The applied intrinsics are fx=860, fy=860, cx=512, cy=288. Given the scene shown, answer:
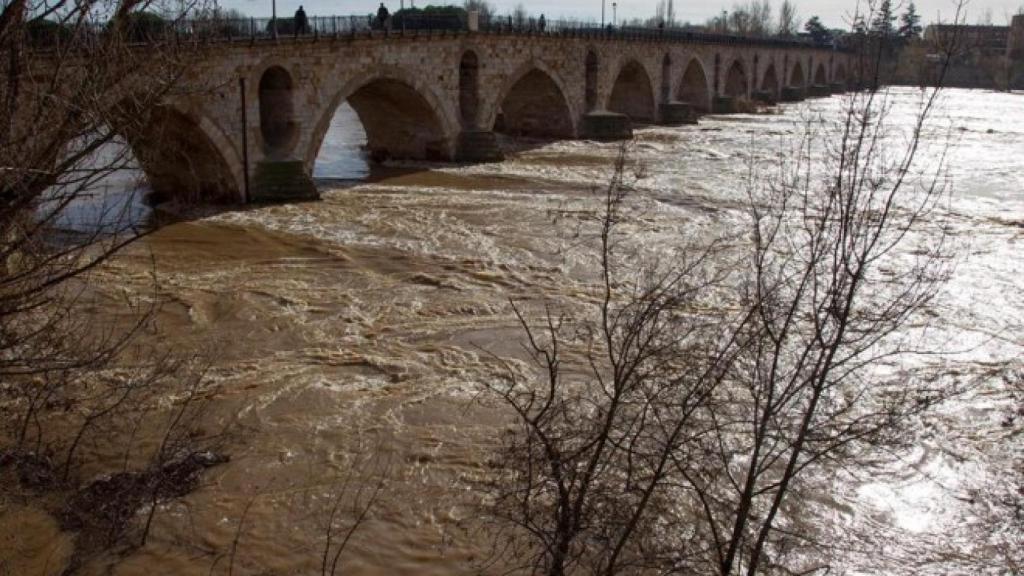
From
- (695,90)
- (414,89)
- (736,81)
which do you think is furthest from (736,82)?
(414,89)

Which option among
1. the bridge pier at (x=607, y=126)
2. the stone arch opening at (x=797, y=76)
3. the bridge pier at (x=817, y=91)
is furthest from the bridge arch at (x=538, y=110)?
the bridge pier at (x=817, y=91)

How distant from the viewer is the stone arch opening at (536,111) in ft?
109

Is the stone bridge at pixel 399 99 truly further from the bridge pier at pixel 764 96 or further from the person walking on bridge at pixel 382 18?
the bridge pier at pixel 764 96

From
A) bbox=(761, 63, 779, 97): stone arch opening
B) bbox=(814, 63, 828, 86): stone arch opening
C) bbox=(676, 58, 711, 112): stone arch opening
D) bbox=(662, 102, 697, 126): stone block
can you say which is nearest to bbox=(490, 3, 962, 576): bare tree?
bbox=(662, 102, 697, 126): stone block

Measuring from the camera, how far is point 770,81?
65.6m

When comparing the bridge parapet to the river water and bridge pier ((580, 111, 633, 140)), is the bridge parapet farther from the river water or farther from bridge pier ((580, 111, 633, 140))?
the river water

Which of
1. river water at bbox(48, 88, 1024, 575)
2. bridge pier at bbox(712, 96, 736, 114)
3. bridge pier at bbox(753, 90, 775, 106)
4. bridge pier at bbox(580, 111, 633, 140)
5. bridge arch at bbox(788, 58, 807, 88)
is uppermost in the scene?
bridge arch at bbox(788, 58, 807, 88)

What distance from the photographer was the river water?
6914 millimetres

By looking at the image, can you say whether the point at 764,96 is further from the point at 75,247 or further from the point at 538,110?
the point at 75,247

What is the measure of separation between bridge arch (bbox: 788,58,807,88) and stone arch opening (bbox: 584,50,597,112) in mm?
40412

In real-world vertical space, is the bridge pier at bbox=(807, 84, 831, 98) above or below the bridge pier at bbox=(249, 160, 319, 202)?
above

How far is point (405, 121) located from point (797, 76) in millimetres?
54858

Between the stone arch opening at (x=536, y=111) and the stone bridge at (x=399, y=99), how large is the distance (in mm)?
44

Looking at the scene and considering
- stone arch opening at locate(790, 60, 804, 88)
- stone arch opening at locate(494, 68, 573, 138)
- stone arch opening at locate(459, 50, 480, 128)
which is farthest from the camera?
stone arch opening at locate(790, 60, 804, 88)
